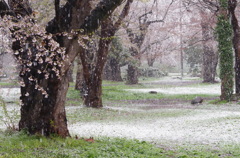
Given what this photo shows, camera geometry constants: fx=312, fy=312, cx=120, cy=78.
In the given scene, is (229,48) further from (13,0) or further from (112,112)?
(13,0)

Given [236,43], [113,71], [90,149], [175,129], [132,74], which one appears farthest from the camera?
[113,71]

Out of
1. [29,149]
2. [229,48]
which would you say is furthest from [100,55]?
[29,149]

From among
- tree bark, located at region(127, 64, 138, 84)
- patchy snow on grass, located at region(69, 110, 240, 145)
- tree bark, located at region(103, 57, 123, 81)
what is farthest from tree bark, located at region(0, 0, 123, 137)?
tree bark, located at region(103, 57, 123, 81)

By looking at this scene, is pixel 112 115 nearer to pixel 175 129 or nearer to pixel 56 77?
pixel 175 129

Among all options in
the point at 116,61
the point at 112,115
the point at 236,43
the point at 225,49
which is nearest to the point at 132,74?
the point at 116,61

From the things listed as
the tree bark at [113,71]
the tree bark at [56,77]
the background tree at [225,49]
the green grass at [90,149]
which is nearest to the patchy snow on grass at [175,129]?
the green grass at [90,149]

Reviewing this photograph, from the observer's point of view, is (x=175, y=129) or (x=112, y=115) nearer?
(x=175, y=129)

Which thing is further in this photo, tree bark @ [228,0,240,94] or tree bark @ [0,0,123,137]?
tree bark @ [228,0,240,94]

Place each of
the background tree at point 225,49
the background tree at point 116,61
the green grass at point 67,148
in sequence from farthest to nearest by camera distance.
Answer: the background tree at point 116,61 → the background tree at point 225,49 → the green grass at point 67,148

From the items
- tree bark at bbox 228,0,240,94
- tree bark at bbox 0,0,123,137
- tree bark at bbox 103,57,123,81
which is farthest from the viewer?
tree bark at bbox 103,57,123,81

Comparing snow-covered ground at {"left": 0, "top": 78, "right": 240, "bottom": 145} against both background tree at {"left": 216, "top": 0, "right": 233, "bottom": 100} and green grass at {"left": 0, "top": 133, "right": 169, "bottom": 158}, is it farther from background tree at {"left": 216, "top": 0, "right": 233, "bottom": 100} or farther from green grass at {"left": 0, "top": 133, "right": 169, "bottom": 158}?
background tree at {"left": 216, "top": 0, "right": 233, "bottom": 100}

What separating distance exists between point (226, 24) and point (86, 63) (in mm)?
10657

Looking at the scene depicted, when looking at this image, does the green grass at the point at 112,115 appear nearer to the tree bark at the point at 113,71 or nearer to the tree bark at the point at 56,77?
the tree bark at the point at 56,77

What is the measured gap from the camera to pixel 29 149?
25.7 ft
